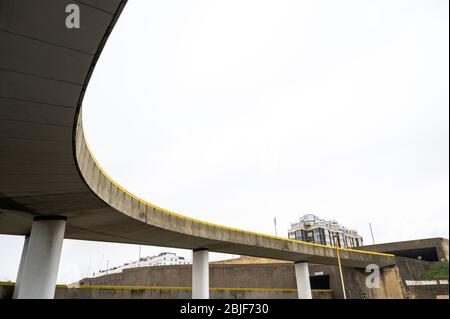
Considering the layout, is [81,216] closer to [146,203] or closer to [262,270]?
[146,203]

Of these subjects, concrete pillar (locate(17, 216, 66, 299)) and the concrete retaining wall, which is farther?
the concrete retaining wall


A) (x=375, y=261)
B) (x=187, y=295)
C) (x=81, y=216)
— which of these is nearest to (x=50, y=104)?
(x=81, y=216)

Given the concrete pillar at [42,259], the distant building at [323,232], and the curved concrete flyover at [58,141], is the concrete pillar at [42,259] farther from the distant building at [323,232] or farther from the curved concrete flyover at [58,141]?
the distant building at [323,232]

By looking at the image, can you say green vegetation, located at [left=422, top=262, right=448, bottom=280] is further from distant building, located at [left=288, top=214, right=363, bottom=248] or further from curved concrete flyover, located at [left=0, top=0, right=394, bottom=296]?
distant building, located at [left=288, top=214, right=363, bottom=248]

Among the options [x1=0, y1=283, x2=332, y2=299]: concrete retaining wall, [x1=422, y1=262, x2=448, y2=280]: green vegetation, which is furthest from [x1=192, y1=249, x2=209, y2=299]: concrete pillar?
[x1=422, y1=262, x2=448, y2=280]: green vegetation

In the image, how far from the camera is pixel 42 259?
14.1 metres

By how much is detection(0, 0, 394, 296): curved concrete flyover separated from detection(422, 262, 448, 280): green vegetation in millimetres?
31091

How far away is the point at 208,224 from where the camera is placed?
21688mm

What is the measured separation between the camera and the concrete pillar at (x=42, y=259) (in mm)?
13617

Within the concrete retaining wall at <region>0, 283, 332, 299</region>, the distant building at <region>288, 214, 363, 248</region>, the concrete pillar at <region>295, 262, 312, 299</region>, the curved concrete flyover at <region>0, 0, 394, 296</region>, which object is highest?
the distant building at <region>288, 214, 363, 248</region>

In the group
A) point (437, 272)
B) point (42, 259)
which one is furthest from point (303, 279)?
point (42, 259)

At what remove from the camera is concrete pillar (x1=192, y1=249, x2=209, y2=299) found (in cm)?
2430

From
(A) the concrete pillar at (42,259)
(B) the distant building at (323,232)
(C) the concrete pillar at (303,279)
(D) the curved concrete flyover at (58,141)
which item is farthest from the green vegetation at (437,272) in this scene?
(B) the distant building at (323,232)

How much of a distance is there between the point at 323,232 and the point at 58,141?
351ft
